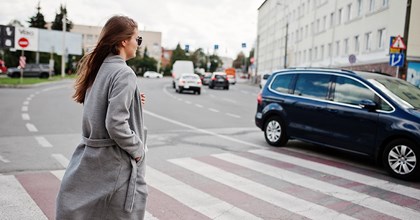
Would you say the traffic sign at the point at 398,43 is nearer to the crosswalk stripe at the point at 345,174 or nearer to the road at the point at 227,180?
the road at the point at 227,180

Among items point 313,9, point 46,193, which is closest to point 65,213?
point 46,193

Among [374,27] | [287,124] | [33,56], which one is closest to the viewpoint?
[287,124]

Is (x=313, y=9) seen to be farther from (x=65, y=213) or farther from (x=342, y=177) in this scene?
(x=65, y=213)

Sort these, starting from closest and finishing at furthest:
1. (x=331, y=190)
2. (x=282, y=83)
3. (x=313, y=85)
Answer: (x=331, y=190) < (x=313, y=85) < (x=282, y=83)

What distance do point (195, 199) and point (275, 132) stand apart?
15.1 feet

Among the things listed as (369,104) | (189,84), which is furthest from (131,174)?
(189,84)

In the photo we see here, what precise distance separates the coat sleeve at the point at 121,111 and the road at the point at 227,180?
7.18ft

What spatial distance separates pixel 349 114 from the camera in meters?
7.65

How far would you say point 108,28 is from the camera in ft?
8.62

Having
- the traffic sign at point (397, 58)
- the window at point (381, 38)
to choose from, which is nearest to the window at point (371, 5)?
the window at point (381, 38)

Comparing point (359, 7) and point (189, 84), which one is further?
point (359, 7)

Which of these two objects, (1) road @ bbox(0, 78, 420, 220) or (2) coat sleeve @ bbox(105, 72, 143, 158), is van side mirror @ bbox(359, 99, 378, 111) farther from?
(2) coat sleeve @ bbox(105, 72, 143, 158)

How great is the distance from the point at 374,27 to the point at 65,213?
108ft

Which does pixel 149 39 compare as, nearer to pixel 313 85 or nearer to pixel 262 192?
pixel 313 85
